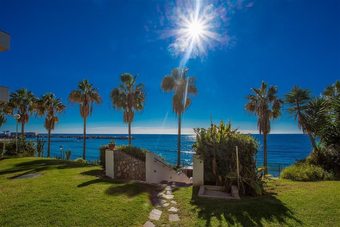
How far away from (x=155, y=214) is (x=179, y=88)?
17204 millimetres

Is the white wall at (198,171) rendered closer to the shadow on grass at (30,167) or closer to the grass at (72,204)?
the grass at (72,204)

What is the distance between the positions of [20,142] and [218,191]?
25213 millimetres

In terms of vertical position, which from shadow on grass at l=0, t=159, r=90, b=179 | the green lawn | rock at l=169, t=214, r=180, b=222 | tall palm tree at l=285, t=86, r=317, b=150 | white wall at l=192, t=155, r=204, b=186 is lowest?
shadow on grass at l=0, t=159, r=90, b=179

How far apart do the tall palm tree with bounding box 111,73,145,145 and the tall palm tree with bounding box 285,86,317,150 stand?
14714 millimetres

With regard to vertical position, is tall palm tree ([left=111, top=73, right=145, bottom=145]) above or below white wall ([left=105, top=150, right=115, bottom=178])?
above

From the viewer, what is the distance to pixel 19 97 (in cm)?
3011

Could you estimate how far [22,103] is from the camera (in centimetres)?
3041

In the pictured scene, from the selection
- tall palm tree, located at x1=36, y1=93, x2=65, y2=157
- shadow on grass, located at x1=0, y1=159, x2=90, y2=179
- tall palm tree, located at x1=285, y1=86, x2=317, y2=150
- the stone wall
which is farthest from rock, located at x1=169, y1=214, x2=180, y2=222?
tall palm tree, located at x1=36, y1=93, x2=65, y2=157

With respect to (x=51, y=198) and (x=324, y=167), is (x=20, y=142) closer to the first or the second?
(x=51, y=198)

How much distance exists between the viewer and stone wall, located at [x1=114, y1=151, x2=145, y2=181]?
13250 millimetres

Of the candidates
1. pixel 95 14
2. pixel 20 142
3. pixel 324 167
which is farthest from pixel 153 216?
pixel 20 142

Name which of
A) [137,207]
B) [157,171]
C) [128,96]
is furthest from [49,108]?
[137,207]

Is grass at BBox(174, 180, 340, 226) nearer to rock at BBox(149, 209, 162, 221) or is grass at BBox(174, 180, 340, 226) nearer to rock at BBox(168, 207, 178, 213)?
rock at BBox(168, 207, 178, 213)

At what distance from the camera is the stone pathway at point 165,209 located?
6.35 metres
